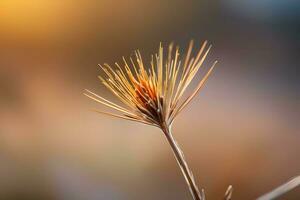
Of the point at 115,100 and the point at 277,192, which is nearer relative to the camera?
the point at 277,192

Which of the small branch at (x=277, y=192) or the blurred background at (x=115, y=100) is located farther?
the blurred background at (x=115, y=100)

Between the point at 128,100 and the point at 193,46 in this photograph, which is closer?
the point at 128,100

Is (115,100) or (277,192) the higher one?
(115,100)

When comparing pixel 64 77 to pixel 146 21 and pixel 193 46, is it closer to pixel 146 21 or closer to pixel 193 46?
pixel 146 21

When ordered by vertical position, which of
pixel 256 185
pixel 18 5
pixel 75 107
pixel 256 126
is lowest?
pixel 256 185

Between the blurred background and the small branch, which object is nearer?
the small branch

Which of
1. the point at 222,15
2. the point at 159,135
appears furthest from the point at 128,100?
the point at 222,15

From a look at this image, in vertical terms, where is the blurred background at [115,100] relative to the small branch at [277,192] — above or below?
above

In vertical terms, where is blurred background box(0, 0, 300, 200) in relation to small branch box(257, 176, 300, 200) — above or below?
above
